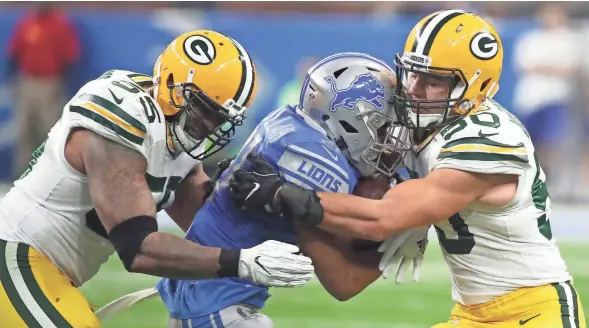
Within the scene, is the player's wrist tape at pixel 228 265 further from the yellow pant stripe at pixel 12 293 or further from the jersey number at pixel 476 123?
the jersey number at pixel 476 123

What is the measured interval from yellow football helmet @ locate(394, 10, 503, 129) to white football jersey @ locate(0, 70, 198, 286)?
37.4 inches

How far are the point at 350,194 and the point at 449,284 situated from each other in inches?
147

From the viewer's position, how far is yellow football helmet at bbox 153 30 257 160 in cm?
386

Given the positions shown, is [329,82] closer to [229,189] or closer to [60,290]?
[229,189]

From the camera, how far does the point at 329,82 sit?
3.95m

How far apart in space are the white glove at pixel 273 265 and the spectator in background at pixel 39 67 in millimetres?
7722

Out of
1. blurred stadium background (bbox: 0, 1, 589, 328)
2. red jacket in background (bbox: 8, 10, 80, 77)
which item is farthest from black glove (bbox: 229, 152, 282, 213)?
red jacket in background (bbox: 8, 10, 80, 77)

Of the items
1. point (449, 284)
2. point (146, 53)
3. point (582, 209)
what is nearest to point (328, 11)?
point (146, 53)

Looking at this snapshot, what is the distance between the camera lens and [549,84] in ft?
35.4

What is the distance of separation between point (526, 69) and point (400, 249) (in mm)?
7255

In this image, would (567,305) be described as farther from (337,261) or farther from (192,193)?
(192,193)

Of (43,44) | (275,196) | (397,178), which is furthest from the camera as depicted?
(43,44)

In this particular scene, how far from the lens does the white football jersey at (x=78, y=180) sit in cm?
366

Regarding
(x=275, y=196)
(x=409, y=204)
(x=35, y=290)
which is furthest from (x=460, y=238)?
(x=35, y=290)
